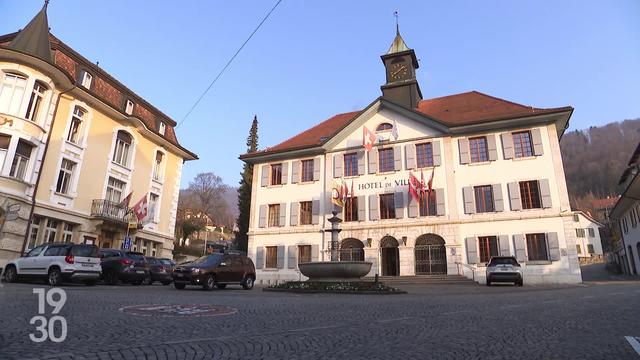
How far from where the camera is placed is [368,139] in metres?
29.7

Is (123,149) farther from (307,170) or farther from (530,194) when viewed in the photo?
(530,194)

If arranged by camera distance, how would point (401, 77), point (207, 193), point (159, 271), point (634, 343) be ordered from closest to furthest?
1. point (634, 343)
2. point (159, 271)
3. point (401, 77)
4. point (207, 193)

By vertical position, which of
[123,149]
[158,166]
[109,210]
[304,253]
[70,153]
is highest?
[123,149]

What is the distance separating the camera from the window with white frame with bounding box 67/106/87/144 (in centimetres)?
2525

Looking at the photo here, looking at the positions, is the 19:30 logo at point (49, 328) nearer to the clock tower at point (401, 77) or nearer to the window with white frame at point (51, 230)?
the window with white frame at point (51, 230)

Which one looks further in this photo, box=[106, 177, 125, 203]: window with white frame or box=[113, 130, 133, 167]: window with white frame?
box=[113, 130, 133, 167]: window with white frame

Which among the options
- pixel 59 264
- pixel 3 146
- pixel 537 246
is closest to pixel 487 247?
pixel 537 246

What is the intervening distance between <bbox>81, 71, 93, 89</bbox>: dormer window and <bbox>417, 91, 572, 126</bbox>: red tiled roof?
76.0ft

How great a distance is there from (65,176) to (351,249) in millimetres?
19148

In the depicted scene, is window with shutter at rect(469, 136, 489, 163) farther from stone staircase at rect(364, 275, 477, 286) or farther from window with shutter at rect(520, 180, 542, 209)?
stone staircase at rect(364, 275, 477, 286)

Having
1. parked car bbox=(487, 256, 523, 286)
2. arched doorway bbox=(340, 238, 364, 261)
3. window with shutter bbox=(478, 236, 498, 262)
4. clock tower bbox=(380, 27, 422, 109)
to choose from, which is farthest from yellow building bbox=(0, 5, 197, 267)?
window with shutter bbox=(478, 236, 498, 262)

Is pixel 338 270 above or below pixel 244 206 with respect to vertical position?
below

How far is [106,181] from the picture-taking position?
2736 cm

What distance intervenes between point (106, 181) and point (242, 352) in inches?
1052
